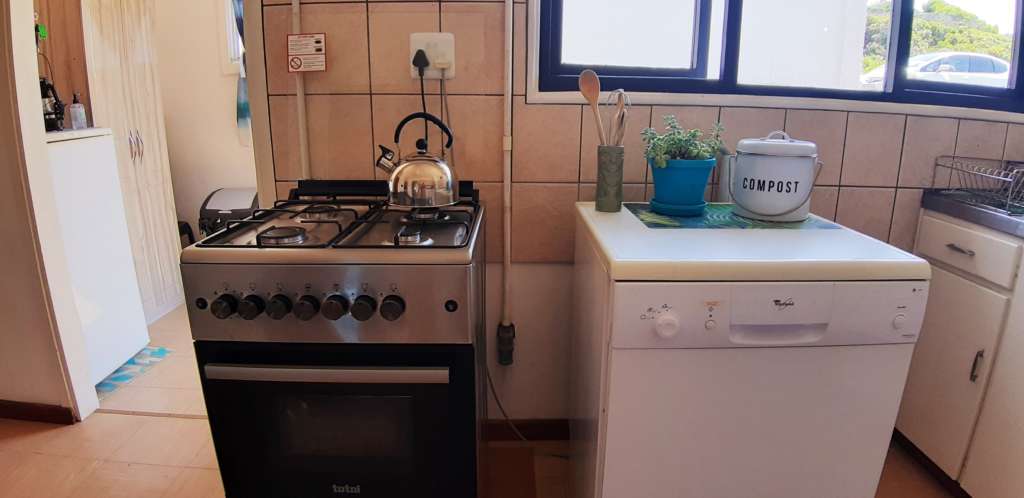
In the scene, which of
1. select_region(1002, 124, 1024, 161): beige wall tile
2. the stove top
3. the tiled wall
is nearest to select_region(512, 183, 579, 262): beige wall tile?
the tiled wall

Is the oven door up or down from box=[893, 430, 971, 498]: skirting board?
up

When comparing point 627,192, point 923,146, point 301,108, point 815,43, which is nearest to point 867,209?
point 923,146

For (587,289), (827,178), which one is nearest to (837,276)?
(587,289)

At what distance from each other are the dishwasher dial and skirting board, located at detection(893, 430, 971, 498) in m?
1.17

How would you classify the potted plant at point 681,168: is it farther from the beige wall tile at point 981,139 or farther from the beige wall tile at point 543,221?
the beige wall tile at point 981,139

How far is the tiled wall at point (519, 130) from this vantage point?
1486mm

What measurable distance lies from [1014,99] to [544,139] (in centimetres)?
146

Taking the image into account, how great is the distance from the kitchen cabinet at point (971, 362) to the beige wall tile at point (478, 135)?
1252 millimetres

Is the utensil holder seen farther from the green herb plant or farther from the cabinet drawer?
the cabinet drawer

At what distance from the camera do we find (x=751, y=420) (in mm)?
1005

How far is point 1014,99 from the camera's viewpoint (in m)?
1.70

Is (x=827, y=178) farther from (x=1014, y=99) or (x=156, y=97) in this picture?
(x=156, y=97)

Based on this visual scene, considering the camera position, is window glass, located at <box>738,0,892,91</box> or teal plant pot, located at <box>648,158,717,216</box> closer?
teal plant pot, located at <box>648,158,717,216</box>

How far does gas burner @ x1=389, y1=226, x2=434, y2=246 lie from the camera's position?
106cm
